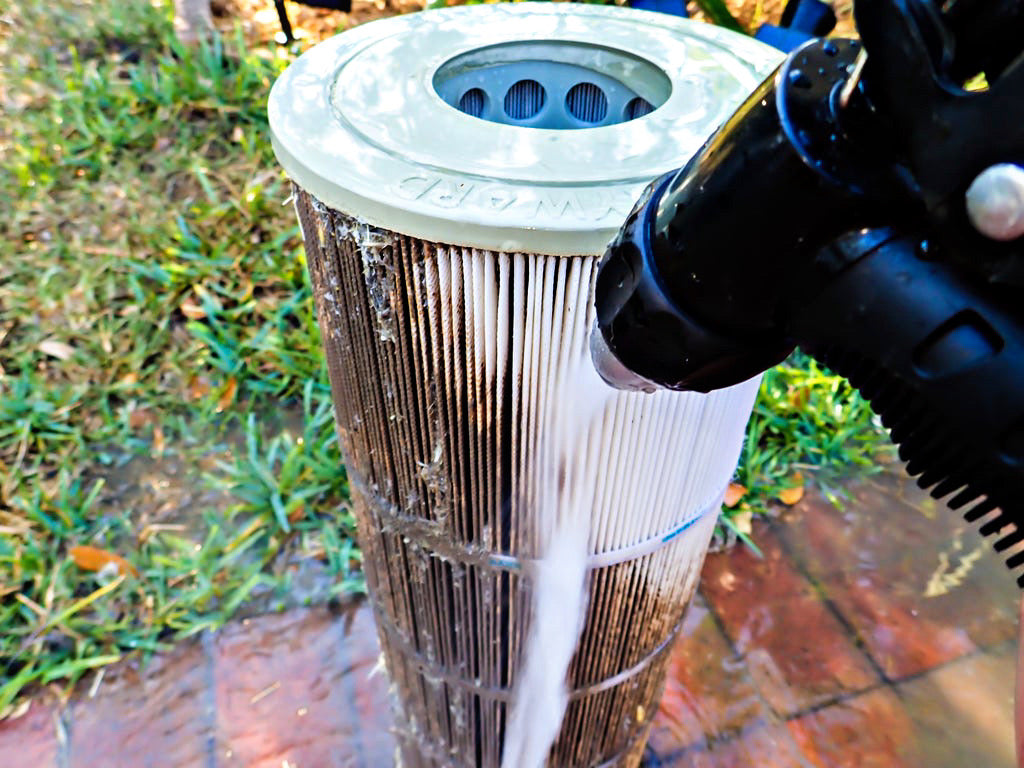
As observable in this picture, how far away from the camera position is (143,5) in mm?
4078

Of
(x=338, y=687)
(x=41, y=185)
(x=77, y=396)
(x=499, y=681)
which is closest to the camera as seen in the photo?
(x=499, y=681)

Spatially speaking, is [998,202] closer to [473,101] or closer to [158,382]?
[473,101]

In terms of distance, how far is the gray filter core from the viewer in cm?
125

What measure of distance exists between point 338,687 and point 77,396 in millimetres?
1510

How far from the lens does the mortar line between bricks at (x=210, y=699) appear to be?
201cm

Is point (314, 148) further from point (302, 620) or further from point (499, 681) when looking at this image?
point (302, 620)

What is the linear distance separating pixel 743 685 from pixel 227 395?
200 cm

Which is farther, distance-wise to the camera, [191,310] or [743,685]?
[191,310]

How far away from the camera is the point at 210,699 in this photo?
212 centimetres

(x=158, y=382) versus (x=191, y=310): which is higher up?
(x=191, y=310)

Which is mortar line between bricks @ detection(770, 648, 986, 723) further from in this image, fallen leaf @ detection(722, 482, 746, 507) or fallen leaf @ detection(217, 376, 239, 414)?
fallen leaf @ detection(217, 376, 239, 414)

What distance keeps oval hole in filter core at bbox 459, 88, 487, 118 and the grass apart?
5.06 ft

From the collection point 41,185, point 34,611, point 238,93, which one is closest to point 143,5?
point 238,93

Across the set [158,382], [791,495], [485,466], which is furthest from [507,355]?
[158,382]
